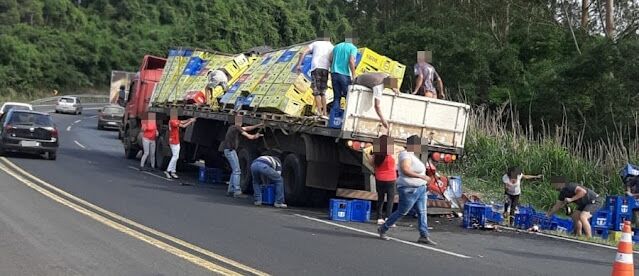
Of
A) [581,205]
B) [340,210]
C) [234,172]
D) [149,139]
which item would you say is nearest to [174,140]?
[149,139]

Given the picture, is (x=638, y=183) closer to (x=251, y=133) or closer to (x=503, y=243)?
(x=503, y=243)

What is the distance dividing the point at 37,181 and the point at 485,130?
38.0ft

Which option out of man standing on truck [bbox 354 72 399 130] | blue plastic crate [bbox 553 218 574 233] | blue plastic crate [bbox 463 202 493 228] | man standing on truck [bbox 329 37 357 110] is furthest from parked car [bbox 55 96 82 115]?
blue plastic crate [bbox 553 218 574 233]

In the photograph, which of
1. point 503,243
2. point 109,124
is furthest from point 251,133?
point 109,124

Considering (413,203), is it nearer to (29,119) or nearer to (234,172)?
(234,172)

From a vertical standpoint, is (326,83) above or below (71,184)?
above

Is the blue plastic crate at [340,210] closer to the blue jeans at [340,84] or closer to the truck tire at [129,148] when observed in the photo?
the blue jeans at [340,84]

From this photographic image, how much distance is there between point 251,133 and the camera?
1622 cm

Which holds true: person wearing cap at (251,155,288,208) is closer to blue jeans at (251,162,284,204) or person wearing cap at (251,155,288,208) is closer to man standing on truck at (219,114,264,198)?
blue jeans at (251,162,284,204)

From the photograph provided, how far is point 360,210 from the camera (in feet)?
43.2

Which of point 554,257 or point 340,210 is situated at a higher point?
point 340,210

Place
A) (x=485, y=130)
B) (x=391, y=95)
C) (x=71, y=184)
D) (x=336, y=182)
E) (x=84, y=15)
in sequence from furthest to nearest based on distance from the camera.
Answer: (x=84, y=15)
(x=485, y=130)
(x=71, y=184)
(x=336, y=182)
(x=391, y=95)

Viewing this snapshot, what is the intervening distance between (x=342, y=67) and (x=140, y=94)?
12097 mm

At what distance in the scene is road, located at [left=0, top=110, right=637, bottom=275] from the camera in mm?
8609
